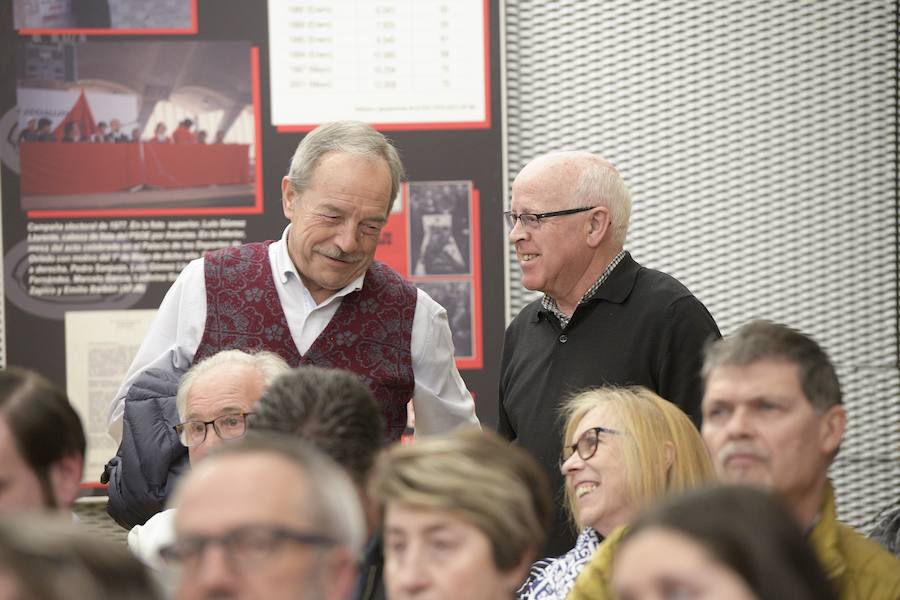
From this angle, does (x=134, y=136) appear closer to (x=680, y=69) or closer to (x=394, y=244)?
(x=394, y=244)

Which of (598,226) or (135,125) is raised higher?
(135,125)

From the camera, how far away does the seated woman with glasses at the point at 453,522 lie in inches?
79.8

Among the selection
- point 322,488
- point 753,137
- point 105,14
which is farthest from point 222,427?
point 753,137

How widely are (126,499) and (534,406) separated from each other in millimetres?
1187

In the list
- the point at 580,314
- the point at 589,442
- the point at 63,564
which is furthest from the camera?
the point at 580,314

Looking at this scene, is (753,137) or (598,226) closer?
(598,226)

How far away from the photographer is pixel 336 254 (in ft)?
11.4

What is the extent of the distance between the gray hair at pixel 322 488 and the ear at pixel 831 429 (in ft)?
3.06

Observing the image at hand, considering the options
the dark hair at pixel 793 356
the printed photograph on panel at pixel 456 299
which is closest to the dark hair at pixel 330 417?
the dark hair at pixel 793 356

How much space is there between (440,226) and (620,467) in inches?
58.8

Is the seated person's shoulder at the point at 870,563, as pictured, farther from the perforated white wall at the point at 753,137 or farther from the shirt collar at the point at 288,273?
the perforated white wall at the point at 753,137

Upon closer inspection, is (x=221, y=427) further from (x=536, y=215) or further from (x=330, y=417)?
(x=536, y=215)

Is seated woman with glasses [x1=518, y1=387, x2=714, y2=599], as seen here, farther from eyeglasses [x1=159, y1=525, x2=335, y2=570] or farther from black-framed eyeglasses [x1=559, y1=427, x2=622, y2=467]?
eyeglasses [x1=159, y1=525, x2=335, y2=570]

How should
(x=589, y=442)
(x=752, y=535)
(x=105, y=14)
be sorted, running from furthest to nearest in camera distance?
(x=105, y=14)
(x=589, y=442)
(x=752, y=535)
